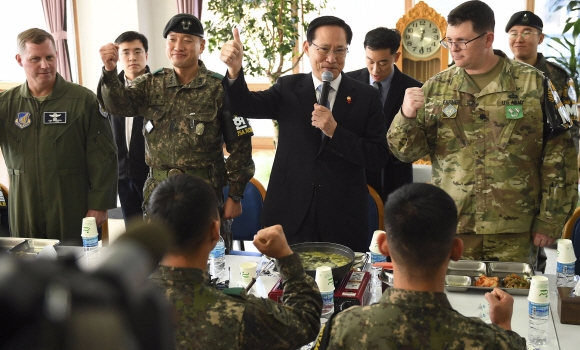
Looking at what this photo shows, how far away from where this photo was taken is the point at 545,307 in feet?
5.66

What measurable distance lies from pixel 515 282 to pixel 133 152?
246 cm

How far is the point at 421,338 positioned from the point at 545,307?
699 millimetres

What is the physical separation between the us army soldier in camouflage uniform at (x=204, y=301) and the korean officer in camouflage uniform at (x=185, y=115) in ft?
4.59

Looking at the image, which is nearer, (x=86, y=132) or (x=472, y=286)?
(x=472, y=286)

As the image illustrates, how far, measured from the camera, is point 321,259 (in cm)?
213

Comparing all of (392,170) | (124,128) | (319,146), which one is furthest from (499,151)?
(124,128)

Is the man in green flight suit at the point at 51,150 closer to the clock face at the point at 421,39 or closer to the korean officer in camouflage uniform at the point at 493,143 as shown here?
the korean officer in camouflage uniform at the point at 493,143

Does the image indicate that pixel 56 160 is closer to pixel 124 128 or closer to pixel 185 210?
pixel 124 128

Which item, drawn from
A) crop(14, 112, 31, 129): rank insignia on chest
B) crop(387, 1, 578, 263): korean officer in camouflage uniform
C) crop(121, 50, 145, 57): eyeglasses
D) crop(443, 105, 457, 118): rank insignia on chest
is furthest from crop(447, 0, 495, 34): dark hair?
crop(121, 50, 145, 57): eyeglasses

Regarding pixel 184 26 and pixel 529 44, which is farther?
pixel 529 44

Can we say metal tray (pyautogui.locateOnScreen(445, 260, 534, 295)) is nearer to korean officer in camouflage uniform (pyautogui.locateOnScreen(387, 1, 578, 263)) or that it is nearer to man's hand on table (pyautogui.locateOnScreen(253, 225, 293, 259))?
korean officer in camouflage uniform (pyautogui.locateOnScreen(387, 1, 578, 263))

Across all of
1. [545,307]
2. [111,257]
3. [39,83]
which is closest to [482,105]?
[545,307]

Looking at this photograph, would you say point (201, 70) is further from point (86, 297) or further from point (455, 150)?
point (86, 297)

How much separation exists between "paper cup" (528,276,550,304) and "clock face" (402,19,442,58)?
3747mm
